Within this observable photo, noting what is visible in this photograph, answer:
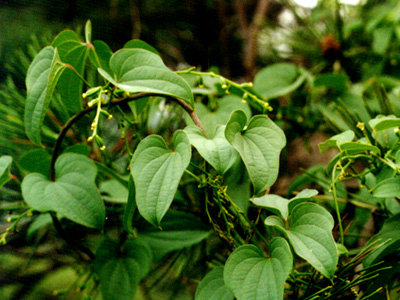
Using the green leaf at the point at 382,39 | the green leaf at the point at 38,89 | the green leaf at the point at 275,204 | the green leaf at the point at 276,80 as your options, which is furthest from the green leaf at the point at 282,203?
the green leaf at the point at 382,39

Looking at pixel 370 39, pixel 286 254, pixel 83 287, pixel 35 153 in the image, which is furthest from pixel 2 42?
pixel 370 39

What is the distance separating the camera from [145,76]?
0.36 meters

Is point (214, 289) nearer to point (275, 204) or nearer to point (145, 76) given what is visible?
point (275, 204)

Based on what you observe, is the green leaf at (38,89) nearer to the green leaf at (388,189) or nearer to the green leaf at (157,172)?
the green leaf at (157,172)

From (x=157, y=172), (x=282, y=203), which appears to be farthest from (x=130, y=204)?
(x=282, y=203)

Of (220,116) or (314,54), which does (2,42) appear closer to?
(220,116)

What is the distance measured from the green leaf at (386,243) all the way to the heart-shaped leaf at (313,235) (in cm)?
6

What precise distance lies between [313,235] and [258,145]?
0.09 metres

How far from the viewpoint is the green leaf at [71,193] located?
14.4 inches

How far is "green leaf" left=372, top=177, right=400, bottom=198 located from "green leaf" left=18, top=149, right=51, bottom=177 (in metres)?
0.34

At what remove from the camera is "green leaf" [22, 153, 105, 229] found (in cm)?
36

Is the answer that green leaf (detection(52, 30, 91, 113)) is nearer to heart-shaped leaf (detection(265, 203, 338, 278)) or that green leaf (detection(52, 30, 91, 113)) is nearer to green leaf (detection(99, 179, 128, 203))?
green leaf (detection(99, 179, 128, 203))

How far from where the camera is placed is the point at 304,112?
739 millimetres

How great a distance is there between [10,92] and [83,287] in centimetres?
30
